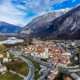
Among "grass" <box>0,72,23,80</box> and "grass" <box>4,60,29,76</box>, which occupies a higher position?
"grass" <box>4,60,29,76</box>

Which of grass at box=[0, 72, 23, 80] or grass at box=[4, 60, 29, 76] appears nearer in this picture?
grass at box=[0, 72, 23, 80]

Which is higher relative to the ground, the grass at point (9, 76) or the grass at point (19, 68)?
the grass at point (19, 68)

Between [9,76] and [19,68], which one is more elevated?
[19,68]

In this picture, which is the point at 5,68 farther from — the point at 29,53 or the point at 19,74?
the point at 29,53

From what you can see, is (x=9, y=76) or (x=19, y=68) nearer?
(x=9, y=76)

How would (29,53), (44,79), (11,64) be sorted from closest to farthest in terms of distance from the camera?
(44,79), (11,64), (29,53)

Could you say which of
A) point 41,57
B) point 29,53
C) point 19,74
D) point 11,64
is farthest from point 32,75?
point 29,53

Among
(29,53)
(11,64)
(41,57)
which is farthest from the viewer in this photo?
(29,53)

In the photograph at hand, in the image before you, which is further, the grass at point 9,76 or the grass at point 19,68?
the grass at point 19,68

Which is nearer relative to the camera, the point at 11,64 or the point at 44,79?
the point at 44,79

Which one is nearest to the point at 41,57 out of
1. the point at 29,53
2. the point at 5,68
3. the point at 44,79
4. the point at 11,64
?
the point at 29,53
